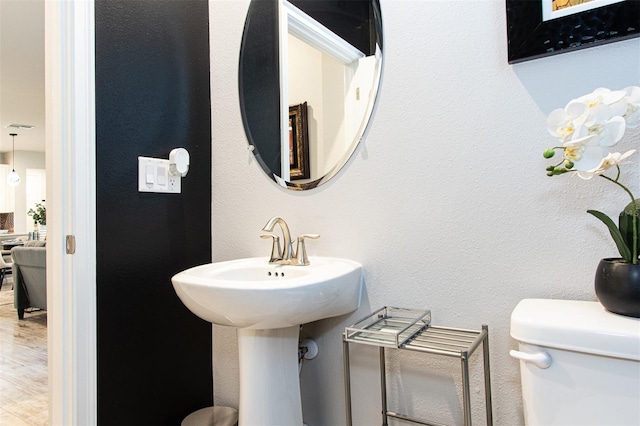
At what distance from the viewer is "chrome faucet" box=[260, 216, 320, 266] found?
130 cm

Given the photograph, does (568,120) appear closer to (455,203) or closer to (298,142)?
(455,203)

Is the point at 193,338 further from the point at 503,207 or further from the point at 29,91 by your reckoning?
the point at 29,91

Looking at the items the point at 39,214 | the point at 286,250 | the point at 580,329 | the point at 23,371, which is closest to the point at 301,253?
the point at 286,250

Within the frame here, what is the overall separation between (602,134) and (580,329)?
1.26 ft

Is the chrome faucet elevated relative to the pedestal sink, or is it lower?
elevated

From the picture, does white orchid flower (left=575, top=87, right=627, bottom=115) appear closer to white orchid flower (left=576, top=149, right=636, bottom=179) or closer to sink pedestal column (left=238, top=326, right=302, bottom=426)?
white orchid flower (left=576, top=149, right=636, bottom=179)

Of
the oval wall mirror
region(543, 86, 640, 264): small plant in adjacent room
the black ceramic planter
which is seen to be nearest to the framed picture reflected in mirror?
the oval wall mirror

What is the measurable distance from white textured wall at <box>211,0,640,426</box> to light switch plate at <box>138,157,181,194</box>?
439 mm

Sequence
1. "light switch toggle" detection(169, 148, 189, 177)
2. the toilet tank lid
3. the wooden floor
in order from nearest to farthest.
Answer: the toilet tank lid, "light switch toggle" detection(169, 148, 189, 177), the wooden floor

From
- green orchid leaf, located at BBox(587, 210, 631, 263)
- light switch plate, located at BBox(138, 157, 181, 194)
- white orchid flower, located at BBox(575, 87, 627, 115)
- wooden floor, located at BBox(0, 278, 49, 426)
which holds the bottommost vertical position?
wooden floor, located at BBox(0, 278, 49, 426)

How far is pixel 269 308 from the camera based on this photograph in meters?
0.96

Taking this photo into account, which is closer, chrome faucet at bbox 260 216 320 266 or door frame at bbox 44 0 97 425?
door frame at bbox 44 0 97 425

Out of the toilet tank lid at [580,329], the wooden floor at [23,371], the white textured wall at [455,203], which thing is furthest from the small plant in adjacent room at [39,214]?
the toilet tank lid at [580,329]

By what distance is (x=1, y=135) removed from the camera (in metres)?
6.69
